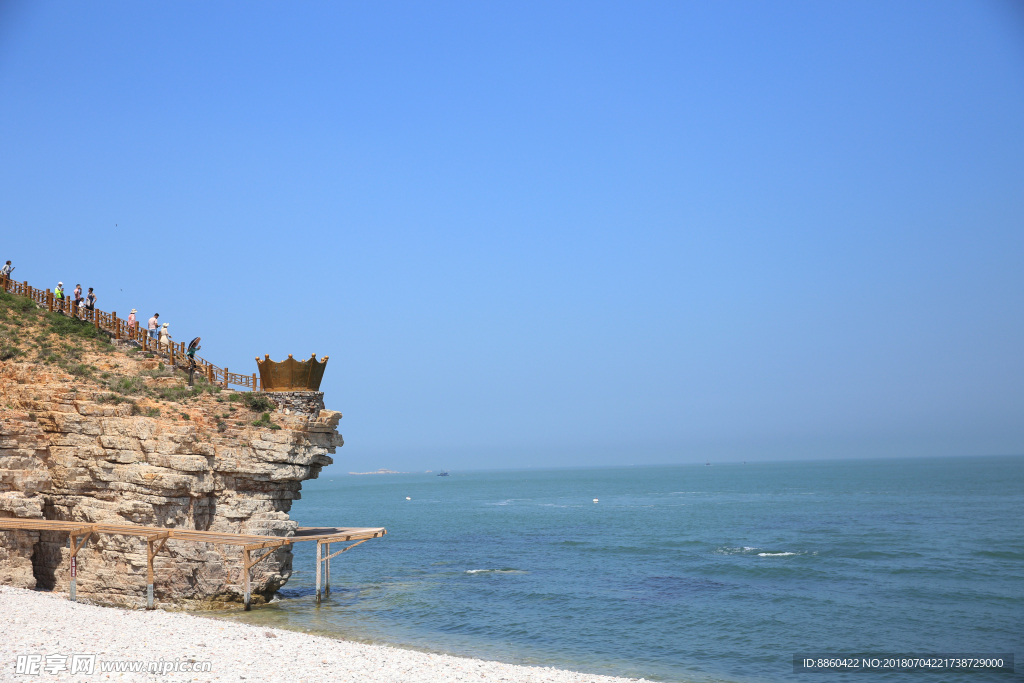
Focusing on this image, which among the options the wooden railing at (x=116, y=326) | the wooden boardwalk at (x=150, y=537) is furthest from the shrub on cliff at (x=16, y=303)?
the wooden boardwalk at (x=150, y=537)

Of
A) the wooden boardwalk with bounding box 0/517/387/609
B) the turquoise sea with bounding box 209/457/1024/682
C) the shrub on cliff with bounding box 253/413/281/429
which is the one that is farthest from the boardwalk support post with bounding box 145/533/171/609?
the shrub on cliff with bounding box 253/413/281/429

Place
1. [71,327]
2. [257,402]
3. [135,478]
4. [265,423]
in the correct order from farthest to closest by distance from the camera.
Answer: [71,327] < [257,402] < [265,423] < [135,478]

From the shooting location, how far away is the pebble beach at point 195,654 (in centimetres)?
1538

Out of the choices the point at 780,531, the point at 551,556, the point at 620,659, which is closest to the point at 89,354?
the point at 620,659

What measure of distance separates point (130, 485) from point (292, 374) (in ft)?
24.3

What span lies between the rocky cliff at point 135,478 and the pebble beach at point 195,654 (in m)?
4.91

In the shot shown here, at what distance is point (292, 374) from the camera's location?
3062 cm

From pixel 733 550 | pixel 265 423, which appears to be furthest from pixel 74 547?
pixel 733 550

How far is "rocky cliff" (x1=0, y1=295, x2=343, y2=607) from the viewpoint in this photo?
86.3 ft

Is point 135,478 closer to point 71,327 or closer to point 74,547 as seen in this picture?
point 74,547

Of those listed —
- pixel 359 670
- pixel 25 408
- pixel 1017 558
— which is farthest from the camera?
pixel 1017 558

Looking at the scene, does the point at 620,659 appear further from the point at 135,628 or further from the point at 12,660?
the point at 12,660

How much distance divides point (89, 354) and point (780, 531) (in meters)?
50.8

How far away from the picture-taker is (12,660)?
15320 millimetres
